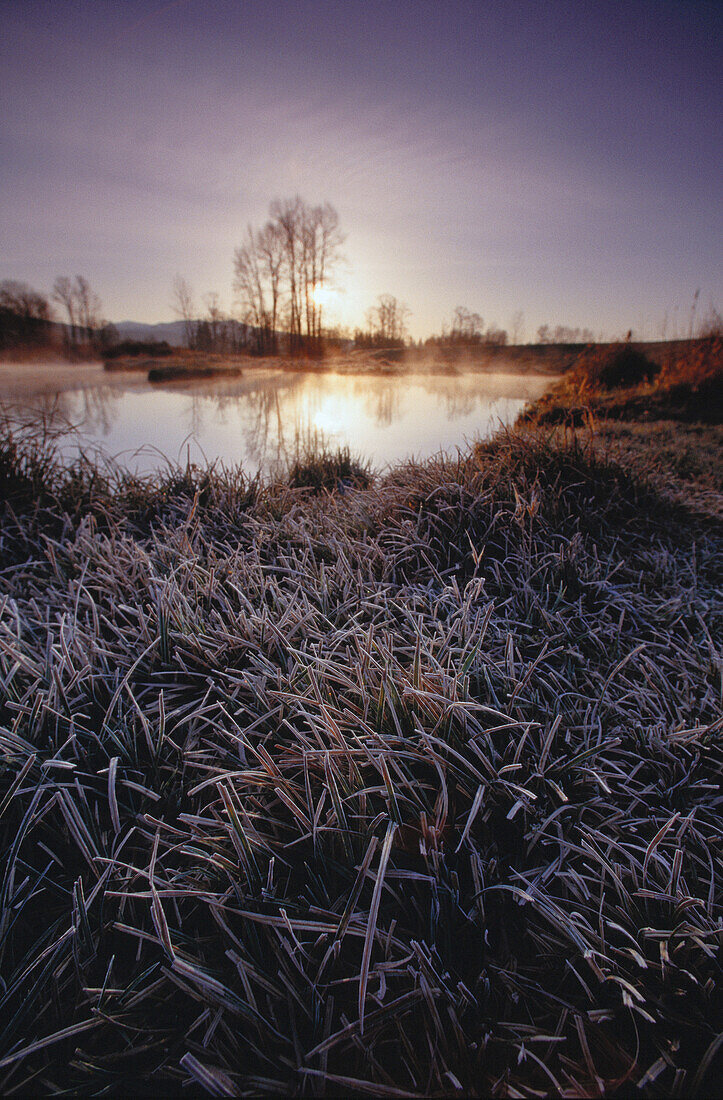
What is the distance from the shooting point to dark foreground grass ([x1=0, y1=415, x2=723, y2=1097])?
2.71 ft

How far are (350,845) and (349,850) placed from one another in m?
0.01

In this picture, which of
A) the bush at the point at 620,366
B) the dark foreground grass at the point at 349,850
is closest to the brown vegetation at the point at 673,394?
the bush at the point at 620,366

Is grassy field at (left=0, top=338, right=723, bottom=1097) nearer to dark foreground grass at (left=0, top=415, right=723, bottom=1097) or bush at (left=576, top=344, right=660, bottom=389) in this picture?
dark foreground grass at (left=0, top=415, right=723, bottom=1097)

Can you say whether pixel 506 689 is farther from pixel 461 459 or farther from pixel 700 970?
Answer: pixel 461 459

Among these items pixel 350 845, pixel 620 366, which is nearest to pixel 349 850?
pixel 350 845

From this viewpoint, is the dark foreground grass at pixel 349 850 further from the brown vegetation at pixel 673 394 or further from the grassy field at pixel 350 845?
the brown vegetation at pixel 673 394

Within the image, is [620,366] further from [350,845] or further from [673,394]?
[350,845]

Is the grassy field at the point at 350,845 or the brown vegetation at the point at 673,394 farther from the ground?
the brown vegetation at the point at 673,394

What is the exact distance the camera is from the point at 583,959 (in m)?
0.94

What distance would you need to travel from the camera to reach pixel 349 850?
104cm

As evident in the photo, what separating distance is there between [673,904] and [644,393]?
9.25 meters

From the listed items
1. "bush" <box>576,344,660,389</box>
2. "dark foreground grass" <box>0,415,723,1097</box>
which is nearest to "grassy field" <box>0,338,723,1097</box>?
"dark foreground grass" <box>0,415,723,1097</box>

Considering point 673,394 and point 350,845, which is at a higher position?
point 673,394

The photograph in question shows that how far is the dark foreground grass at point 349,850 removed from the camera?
0.82m
